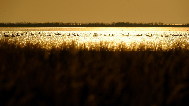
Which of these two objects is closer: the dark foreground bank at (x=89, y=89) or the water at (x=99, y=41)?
the dark foreground bank at (x=89, y=89)

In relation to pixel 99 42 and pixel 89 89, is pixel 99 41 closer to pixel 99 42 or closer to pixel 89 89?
pixel 99 42

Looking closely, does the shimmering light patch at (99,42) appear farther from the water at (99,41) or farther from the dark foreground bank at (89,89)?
the dark foreground bank at (89,89)

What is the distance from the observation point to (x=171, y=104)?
208 inches

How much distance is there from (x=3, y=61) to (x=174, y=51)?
18.4ft

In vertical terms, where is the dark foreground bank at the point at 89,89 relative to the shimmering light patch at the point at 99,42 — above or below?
above

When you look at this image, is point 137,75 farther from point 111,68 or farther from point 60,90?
point 60,90

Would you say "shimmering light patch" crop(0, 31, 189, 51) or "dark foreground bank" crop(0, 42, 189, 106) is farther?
"shimmering light patch" crop(0, 31, 189, 51)

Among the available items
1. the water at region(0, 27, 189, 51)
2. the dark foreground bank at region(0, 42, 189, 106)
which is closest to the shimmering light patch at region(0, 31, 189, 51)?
the water at region(0, 27, 189, 51)

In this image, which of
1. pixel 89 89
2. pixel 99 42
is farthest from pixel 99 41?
pixel 89 89

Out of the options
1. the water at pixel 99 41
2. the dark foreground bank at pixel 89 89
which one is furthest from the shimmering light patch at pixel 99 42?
the dark foreground bank at pixel 89 89

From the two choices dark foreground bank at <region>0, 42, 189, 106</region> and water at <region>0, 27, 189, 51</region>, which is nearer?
dark foreground bank at <region>0, 42, 189, 106</region>

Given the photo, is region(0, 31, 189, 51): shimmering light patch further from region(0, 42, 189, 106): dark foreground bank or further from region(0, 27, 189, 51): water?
region(0, 42, 189, 106): dark foreground bank

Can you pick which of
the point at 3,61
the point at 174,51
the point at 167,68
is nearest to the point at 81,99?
the point at 167,68

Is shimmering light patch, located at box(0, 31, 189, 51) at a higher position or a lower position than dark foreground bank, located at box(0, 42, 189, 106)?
lower
